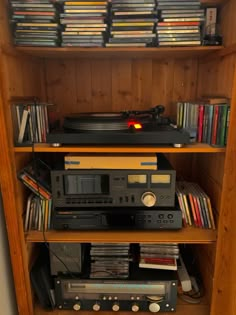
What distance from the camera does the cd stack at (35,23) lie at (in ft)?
3.15

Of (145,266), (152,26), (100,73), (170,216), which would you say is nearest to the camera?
(152,26)

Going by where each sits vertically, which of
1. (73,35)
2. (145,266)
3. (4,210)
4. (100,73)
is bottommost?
(145,266)

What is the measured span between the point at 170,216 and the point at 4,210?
0.70 meters

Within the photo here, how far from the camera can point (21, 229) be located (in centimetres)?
108

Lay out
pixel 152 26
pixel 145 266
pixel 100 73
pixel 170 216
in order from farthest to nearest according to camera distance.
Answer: pixel 100 73 < pixel 145 266 < pixel 170 216 < pixel 152 26

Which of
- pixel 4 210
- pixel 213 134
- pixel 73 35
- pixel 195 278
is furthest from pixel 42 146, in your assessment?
pixel 195 278

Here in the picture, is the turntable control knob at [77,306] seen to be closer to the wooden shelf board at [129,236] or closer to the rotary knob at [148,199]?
the wooden shelf board at [129,236]

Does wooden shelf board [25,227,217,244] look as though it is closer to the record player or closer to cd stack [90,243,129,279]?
cd stack [90,243,129,279]

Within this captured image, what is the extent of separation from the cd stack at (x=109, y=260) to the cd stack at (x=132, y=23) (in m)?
0.91

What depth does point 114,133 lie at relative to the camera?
0.99 m

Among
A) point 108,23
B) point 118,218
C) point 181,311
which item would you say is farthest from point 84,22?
point 181,311

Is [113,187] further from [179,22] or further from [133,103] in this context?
[179,22]

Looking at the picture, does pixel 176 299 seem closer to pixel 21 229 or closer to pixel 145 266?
pixel 145 266

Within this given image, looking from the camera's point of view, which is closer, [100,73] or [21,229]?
[21,229]
